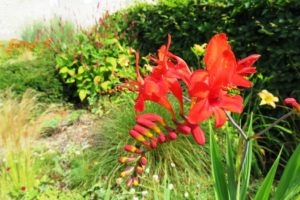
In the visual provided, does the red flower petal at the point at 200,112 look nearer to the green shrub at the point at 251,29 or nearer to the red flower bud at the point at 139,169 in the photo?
the red flower bud at the point at 139,169

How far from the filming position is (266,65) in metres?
3.16

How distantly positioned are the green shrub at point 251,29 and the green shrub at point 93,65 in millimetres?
758

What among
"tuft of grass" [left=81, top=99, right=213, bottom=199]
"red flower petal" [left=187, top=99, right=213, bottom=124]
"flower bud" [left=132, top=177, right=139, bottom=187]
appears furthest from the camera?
"tuft of grass" [left=81, top=99, right=213, bottom=199]

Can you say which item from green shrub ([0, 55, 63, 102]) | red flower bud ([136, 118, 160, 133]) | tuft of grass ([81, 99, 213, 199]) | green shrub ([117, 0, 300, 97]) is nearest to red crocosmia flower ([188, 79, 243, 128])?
red flower bud ([136, 118, 160, 133])

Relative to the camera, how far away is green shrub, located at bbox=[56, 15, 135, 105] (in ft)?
15.8

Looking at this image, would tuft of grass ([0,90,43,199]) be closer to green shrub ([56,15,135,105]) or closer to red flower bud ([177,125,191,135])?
green shrub ([56,15,135,105])

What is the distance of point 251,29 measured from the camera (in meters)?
3.27

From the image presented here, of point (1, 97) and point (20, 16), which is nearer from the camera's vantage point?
point (1, 97)

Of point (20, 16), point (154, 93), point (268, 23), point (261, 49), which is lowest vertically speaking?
point (20, 16)

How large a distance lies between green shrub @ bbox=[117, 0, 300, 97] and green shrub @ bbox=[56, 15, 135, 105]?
76 centimetres

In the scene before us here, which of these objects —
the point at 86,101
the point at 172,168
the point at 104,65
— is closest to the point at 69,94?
the point at 86,101

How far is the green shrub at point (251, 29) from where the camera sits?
293cm

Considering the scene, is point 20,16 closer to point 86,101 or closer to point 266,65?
point 86,101

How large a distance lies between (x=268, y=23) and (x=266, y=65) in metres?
0.37
